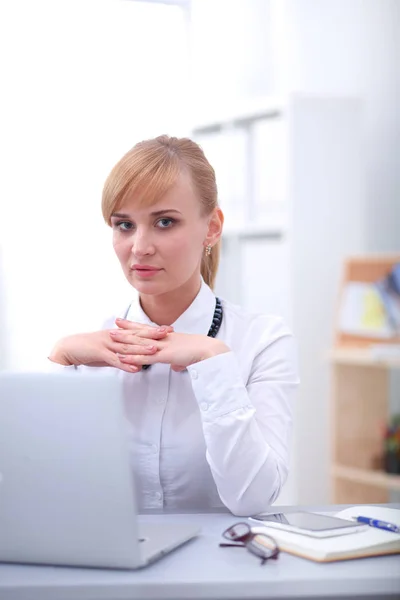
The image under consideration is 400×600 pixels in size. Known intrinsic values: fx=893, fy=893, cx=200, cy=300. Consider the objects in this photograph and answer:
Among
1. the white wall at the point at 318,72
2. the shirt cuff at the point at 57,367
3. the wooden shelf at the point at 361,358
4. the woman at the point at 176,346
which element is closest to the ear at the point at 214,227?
the woman at the point at 176,346

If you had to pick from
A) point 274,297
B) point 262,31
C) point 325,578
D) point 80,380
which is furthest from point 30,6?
point 325,578

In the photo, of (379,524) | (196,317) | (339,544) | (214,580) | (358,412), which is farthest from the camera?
(358,412)

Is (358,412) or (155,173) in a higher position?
(155,173)

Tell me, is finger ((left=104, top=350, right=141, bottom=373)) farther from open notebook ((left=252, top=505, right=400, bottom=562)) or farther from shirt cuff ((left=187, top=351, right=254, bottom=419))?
open notebook ((left=252, top=505, right=400, bottom=562))

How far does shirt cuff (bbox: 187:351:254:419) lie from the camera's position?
1549mm

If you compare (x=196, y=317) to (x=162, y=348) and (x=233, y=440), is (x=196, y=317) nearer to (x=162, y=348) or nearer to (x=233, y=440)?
(x=162, y=348)

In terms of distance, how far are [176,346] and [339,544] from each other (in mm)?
516

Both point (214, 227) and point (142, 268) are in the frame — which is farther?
point (214, 227)

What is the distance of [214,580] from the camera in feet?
3.68

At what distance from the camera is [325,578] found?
1.13 m

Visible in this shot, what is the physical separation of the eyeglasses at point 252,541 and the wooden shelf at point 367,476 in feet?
6.67

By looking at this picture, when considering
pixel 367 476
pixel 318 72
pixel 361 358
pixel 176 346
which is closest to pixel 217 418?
pixel 176 346

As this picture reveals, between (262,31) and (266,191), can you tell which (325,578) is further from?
(262,31)

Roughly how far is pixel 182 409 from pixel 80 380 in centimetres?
64
